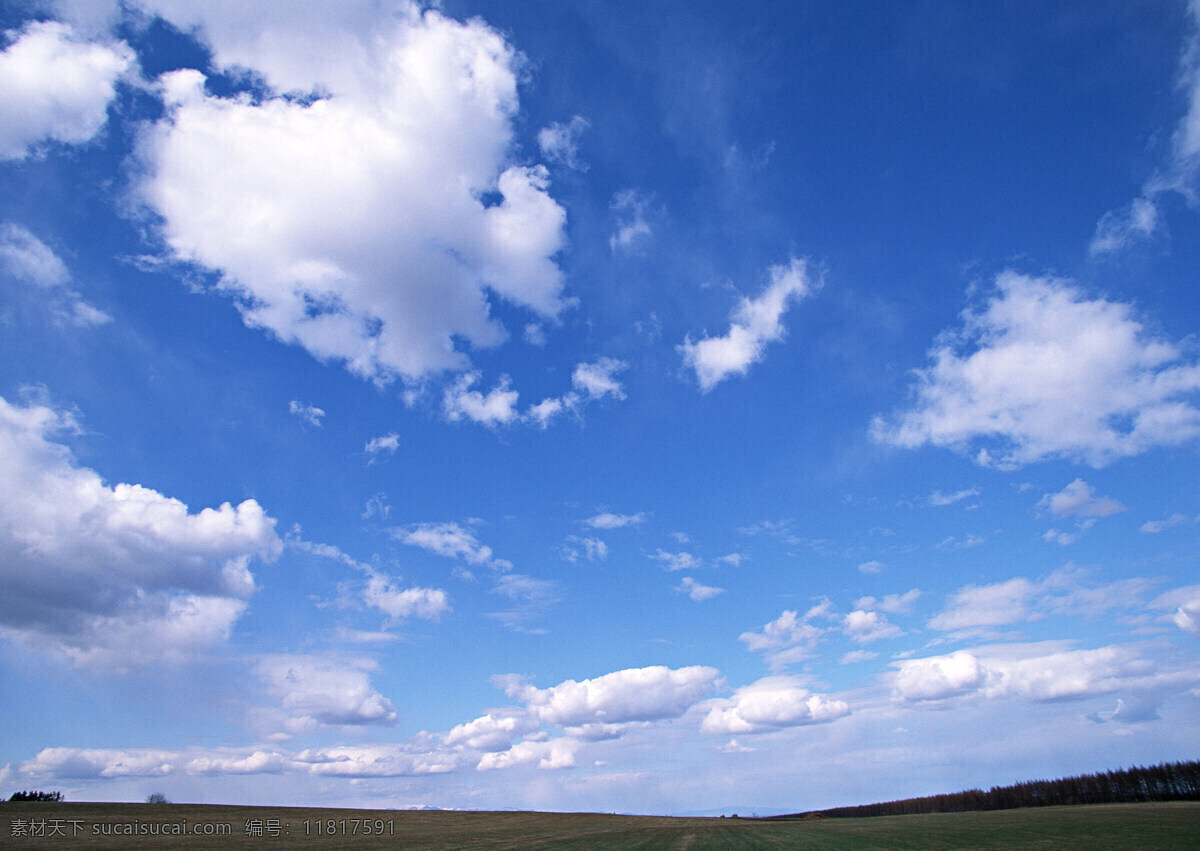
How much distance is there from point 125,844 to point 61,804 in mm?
57804

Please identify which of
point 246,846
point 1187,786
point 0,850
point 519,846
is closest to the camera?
point 0,850

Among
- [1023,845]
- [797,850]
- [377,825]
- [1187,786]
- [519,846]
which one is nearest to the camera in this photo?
[1023,845]

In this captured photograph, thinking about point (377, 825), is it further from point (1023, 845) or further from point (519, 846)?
point (1023, 845)

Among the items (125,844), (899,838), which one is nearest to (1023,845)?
(899,838)

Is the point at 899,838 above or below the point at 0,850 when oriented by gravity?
below

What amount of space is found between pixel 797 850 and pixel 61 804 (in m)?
113

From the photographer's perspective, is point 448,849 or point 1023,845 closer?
point 1023,845

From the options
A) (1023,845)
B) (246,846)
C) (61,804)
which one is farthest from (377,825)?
(1023,845)

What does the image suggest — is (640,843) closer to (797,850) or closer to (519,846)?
(519,846)

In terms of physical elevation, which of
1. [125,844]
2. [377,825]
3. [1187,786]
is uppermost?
[125,844]

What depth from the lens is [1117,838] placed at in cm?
5028

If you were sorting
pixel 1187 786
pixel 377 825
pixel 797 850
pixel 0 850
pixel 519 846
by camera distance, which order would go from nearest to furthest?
pixel 0 850 → pixel 797 850 → pixel 519 846 → pixel 377 825 → pixel 1187 786

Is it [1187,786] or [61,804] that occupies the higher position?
[61,804]

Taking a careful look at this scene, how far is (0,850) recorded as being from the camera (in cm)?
5500
